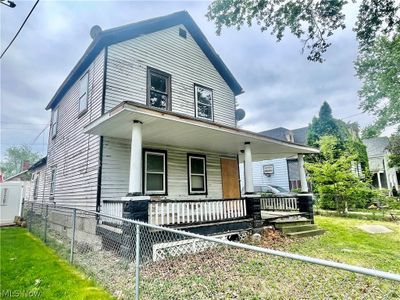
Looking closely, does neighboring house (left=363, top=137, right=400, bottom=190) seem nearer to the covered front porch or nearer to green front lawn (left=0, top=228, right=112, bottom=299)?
the covered front porch

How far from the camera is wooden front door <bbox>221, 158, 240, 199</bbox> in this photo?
34.9 feet

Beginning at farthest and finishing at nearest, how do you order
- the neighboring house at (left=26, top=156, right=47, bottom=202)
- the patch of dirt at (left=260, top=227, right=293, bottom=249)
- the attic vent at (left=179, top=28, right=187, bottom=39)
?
the neighboring house at (left=26, top=156, right=47, bottom=202) → the attic vent at (left=179, top=28, right=187, bottom=39) → the patch of dirt at (left=260, top=227, right=293, bottom=249)

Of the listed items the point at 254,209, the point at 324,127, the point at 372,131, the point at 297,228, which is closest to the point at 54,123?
the point at 254,209

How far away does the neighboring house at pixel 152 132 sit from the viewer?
6062 millimetres

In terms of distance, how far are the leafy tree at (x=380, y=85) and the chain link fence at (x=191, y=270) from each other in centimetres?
2153

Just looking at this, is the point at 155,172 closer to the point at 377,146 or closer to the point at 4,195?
the point at 4,195

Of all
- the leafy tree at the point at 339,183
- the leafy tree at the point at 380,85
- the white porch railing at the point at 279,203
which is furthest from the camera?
the leafy tree at the point at 380,85

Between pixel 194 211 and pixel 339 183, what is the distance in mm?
10070

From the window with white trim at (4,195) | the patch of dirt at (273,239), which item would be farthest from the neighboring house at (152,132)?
the window with white trim at (4,195)

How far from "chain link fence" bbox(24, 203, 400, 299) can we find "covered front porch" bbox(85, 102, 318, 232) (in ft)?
2.02

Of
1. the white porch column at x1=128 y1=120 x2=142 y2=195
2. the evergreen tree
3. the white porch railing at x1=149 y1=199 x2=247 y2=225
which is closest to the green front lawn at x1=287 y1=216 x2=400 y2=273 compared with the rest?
the white porch railing at x1=149 y1=199 x2=247 y2=225

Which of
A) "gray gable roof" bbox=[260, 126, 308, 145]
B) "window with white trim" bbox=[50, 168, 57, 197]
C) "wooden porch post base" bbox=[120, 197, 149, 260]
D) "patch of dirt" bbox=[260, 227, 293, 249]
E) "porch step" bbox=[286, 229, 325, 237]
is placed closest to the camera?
"wooden porch post base" bbox=[120, 197, 149, 260]

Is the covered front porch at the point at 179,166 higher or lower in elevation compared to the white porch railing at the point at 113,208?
higher

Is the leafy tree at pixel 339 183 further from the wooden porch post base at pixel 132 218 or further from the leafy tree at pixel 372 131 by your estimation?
the leafy tree at pixel 372 131
